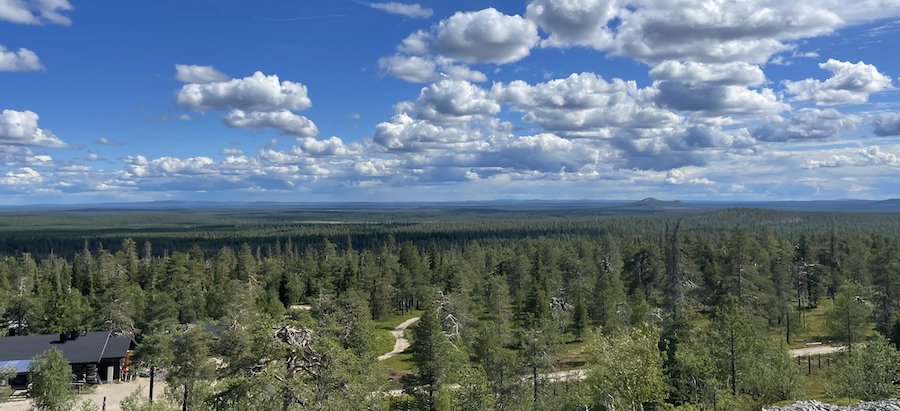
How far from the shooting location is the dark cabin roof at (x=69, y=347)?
4984 cm

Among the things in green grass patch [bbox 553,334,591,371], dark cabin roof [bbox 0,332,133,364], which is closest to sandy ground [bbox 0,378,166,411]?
dark cabin roof [bbox 0,332,133,364]

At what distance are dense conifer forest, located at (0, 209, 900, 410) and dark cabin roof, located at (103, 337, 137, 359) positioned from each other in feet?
11.1

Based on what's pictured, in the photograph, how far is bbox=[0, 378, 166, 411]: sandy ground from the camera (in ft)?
139

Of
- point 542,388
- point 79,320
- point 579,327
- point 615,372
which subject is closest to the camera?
point 615,372

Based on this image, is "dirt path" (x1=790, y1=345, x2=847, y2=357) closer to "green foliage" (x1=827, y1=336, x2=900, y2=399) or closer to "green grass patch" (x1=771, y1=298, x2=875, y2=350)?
"green grass patch" (x1=771, y1=298, x2=875, y2=350)

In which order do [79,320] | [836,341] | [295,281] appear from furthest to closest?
[295,281] < [79,320] < [836,341]

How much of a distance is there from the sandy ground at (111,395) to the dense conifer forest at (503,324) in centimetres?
527

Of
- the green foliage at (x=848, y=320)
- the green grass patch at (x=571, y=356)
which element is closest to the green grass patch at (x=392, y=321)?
the green grass patch at (x=571, y=356)

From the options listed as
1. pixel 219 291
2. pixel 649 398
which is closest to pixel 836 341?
pixel 649 398

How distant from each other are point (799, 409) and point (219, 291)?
6676 centimetres

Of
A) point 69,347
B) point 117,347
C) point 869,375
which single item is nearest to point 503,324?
point 869,375

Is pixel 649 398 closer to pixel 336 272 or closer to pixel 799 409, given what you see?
pixel 799 409

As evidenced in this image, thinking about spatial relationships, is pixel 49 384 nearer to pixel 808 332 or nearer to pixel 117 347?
pixel 117 347

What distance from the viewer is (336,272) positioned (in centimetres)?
8519
